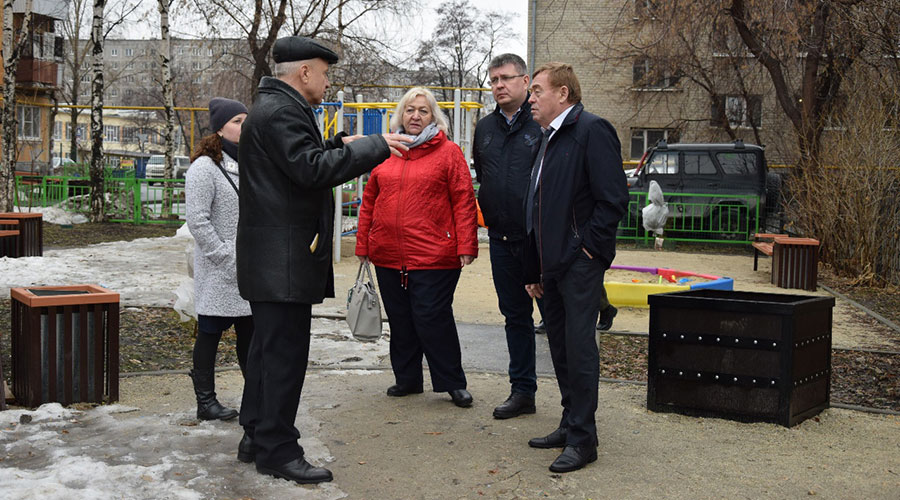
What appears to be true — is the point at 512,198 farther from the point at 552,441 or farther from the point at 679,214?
the point at 679,214

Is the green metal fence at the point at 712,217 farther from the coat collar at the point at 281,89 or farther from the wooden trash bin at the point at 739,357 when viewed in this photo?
the coat collar at the point at 281,89

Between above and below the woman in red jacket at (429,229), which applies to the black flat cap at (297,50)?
above

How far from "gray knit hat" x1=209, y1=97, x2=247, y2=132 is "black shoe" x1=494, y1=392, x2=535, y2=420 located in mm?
2114

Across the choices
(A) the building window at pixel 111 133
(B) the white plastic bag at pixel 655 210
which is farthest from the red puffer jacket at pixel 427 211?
(A) the building window at pixel 111 133

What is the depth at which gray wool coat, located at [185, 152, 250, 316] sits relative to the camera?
16.3 ft

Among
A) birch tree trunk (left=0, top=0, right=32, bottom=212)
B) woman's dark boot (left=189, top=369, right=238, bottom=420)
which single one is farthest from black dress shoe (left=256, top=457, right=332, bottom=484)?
birch tree trunk (left=0, top=0, right=32, bottom=212)

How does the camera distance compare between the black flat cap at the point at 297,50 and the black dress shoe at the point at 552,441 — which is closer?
the black flat cap at the point at 297,50

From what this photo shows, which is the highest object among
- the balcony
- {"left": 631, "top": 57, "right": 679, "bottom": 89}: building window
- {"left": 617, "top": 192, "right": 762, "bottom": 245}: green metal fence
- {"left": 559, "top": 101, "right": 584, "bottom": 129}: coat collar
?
the balcony

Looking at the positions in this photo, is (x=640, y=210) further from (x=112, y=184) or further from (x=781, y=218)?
(x=112, y=184)

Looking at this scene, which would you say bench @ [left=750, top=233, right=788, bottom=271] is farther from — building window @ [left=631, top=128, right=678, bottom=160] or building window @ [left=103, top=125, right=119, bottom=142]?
building window @ [left=103, top=125, right=119, bottom=142]

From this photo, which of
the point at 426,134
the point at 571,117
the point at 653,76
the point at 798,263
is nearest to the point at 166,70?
the point at 653,76

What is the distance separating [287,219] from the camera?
157 inches

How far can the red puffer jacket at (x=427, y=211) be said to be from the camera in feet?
18.1

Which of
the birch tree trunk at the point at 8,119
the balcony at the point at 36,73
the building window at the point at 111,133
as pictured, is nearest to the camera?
the birch tree trunk at the point at 8,119
